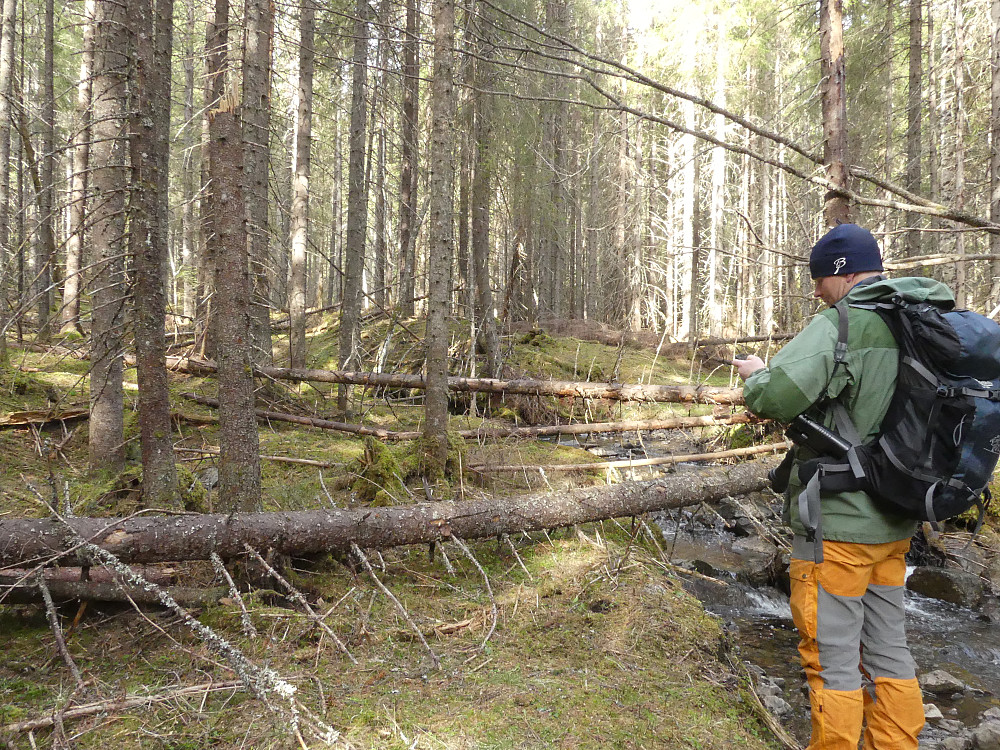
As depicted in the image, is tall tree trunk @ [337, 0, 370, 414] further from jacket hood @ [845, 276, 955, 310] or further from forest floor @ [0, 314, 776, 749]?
jacket hood @ [845, 276, 955, 310]

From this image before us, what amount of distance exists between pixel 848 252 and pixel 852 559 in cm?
154

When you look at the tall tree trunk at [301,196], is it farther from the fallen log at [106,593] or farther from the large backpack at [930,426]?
the large backpack at [930,426]

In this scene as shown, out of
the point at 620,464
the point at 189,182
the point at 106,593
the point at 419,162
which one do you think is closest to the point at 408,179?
the point at 419,162

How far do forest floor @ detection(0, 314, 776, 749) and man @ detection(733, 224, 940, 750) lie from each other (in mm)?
484

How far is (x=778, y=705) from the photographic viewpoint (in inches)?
141

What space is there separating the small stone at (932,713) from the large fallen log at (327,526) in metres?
2.03

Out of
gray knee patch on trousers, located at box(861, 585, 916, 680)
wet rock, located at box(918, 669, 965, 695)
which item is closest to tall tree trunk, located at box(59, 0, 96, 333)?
gray knee patch on trousers, located at box(861, 585, 916, 680)

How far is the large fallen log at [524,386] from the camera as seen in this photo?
6.95m

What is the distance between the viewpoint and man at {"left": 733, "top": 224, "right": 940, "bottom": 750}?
8.63 ft

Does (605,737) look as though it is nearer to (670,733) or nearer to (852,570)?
(670,733)

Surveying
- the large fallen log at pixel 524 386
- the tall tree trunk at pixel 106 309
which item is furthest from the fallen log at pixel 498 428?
the tall tree trunk at pixel 106 309

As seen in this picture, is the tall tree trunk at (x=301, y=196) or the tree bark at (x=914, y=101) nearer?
the tall tree trunk at (x=301, y=196)

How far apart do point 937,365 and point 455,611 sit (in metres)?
3.01

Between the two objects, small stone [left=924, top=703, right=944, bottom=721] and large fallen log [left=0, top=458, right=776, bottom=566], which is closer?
large fallen log [left=0, top=458, right=776, bottom=566]
